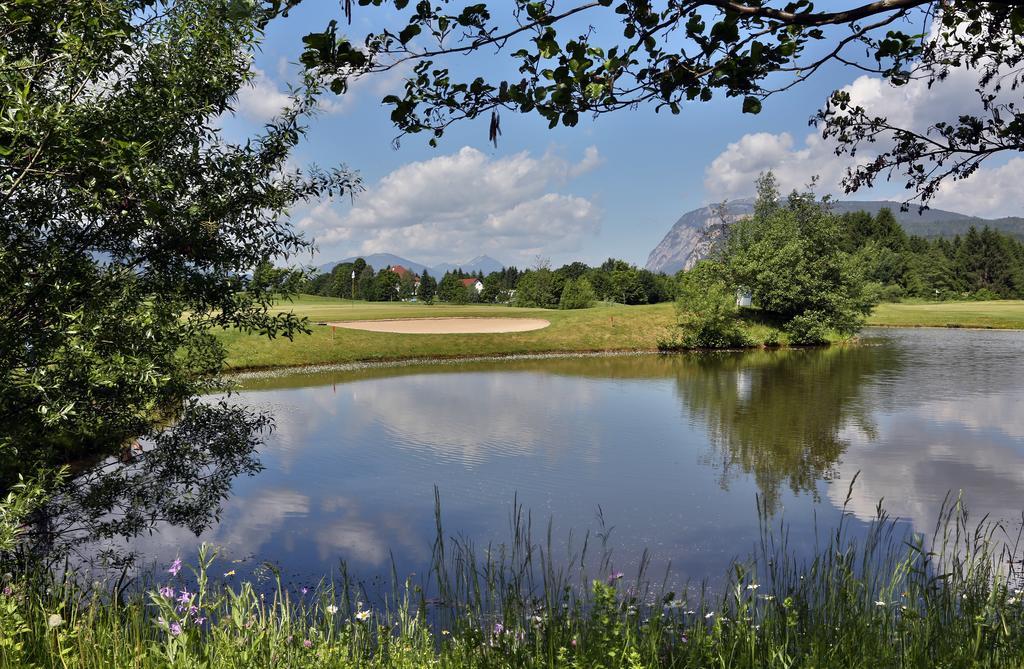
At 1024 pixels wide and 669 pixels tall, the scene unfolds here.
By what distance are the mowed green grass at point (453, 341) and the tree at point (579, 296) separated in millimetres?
25731

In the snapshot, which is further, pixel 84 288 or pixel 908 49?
pixel 84 288

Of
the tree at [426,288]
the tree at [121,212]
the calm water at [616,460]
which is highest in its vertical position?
the tree at [426,288]

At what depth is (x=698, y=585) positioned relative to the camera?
8172mm

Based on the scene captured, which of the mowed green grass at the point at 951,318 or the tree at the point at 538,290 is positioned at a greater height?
the tree at the point at 538,290

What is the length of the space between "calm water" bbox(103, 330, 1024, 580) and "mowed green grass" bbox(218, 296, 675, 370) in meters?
4.18

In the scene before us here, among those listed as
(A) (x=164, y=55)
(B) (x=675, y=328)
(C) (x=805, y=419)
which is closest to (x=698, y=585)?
(A) (x=164, y=55)

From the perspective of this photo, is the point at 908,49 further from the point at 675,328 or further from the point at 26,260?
the point at 675,328

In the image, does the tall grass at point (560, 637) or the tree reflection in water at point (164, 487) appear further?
the tree reflection in water at point (164, 487)

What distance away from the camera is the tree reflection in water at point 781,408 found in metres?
13.6

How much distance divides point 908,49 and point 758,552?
6.70m

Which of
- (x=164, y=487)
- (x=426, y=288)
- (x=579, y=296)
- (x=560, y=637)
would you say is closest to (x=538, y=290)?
(x=579, y=296)

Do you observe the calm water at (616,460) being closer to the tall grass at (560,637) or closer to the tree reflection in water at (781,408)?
the tree reflection in water at (781,408)

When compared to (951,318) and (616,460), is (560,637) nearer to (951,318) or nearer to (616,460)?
(616,460)

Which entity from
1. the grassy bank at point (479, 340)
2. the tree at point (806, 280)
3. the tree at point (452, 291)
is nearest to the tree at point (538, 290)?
the tree at point (452, 291)
